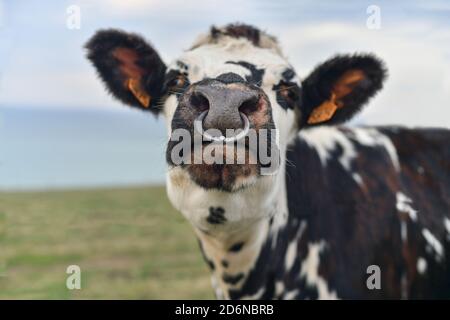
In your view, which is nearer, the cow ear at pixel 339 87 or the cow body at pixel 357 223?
the cow body at pixel 357 223

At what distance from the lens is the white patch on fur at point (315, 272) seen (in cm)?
516

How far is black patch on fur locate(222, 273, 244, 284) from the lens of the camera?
5219mm

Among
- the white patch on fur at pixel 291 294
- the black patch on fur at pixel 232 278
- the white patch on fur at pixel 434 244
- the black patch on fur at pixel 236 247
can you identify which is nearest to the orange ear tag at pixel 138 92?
the black patch on fur at pixel 236 247

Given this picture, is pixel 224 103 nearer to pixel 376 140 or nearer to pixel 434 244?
pixel 376 140

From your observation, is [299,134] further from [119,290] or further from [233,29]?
[119,290]

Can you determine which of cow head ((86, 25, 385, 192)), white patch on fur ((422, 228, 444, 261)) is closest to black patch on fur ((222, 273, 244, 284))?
cow head ((86, 25, 385, 192))

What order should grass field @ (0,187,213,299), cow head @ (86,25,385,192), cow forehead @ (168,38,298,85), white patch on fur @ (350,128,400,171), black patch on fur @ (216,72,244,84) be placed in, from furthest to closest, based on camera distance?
1. grass field @ (0,187,213,299)
2. white patch on fur @ (350,128,400,171)
3. cow forehead @ (168,38,298,85)
4. black patch on fur @ (216,72,244,84)
5. cow head @ (86,25,385,192)

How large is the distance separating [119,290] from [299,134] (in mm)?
5885

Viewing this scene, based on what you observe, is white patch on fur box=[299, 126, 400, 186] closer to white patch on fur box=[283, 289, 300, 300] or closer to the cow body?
the cow body

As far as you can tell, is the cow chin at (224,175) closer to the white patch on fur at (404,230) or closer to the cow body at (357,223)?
the cow body at (357,223)

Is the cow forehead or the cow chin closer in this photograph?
the cow chin

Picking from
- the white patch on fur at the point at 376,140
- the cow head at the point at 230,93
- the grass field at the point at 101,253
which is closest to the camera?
the cow head at the point at 230,93

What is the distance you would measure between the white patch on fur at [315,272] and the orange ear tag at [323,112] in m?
0.89
